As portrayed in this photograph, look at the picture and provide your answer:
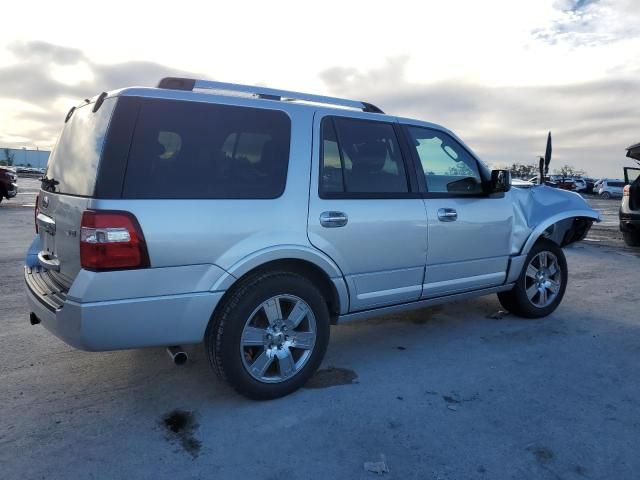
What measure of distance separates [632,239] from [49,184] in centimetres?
1025

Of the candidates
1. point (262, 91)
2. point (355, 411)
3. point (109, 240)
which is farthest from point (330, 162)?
point (355, 411)

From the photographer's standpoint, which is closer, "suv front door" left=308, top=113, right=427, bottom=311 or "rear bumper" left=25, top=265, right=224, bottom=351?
→ "rear bumper" left=25, top=265, right=224, bottom=351

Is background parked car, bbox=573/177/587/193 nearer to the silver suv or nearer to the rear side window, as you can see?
the silver suv

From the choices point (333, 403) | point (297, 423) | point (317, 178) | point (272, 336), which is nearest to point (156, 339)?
point (272, 336)

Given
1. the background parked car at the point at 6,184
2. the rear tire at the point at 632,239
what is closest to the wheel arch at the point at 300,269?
the rear tire at the point at 632,239

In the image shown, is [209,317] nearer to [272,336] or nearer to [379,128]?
[272,336]

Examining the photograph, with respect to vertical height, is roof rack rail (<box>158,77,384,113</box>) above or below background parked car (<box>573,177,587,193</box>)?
above

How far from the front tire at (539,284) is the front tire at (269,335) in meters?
2.45

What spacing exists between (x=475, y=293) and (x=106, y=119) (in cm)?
327

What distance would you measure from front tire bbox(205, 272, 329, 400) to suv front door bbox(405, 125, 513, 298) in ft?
3.83

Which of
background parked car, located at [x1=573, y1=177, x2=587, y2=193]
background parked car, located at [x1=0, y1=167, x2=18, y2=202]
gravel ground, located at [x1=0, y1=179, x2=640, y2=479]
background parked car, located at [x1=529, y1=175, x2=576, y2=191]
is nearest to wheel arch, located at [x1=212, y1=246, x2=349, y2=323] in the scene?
gravel ground, located at [x1=0, y1=179, x2=640, y2=479]

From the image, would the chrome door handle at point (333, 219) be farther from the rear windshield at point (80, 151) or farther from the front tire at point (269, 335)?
the rear windshield at point (80, 151)

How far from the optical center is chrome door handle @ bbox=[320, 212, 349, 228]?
3.26 m

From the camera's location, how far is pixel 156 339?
2.79 m
